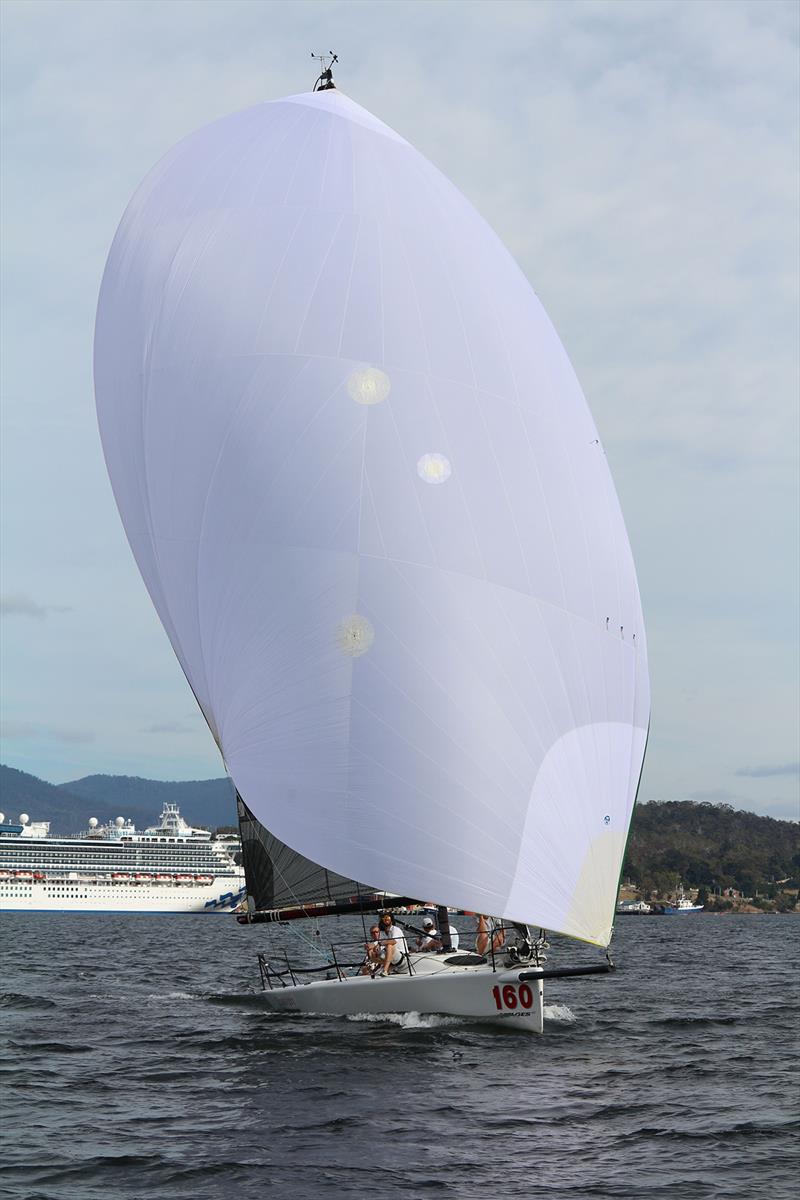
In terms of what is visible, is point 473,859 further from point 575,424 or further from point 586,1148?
point 575,424

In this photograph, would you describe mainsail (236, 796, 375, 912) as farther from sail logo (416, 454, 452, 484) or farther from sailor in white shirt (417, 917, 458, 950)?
sail logo (416, 454, 452, 484)

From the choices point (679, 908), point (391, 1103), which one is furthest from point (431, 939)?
point (679, 908)

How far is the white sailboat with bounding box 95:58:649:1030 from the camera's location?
43.6 feet

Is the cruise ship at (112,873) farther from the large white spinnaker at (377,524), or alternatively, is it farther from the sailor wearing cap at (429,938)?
the large white spinnaker at (377,524)

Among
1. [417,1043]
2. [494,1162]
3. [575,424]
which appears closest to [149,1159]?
[494,1162]

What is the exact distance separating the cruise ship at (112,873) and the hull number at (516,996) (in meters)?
82.6

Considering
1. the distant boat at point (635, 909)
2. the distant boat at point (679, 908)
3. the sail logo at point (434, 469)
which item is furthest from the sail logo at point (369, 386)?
the distant boat at point (679, 908)

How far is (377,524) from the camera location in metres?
13.9

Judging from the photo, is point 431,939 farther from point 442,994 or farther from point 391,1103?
point 391,1103

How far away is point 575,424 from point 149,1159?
9.22 meters

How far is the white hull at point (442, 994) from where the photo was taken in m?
15.7

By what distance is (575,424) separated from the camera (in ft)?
51.9

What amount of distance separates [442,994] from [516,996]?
96cm

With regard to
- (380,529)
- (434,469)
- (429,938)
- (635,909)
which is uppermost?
(635,909)
